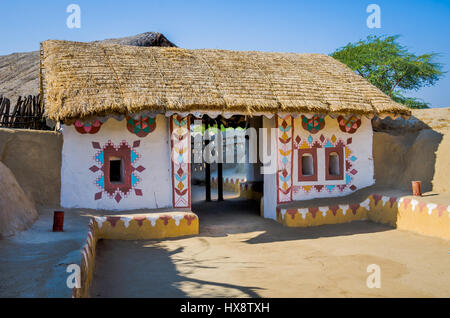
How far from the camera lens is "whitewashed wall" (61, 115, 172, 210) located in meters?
7.89

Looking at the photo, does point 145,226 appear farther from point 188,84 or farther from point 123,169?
point 188,84

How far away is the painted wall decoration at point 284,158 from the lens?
8961mm

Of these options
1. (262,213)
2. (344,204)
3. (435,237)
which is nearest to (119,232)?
(262,213)

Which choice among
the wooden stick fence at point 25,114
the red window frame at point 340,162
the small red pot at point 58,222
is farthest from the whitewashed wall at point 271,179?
the wooden stick fence at point 25,114

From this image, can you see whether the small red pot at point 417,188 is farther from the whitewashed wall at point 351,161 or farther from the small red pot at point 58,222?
the small red pot at point 58,222

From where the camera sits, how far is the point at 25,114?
10148 mm

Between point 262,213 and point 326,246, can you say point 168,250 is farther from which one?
point 262,213

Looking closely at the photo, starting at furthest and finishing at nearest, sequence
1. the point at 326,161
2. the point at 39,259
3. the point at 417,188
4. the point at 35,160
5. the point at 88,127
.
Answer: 1. the point at 326,161
2. the point at 417,188
3. the point at 88,127
4. the point at 35,160
5. the point at 39,259

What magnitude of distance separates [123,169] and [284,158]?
3545 mm

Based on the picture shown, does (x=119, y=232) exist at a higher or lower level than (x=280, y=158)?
lower

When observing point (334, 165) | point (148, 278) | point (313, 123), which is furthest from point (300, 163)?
point (148, 278)

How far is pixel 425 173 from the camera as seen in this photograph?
9.08 metres

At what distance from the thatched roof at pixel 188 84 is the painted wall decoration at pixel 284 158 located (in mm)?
618

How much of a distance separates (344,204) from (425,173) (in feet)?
6.66
